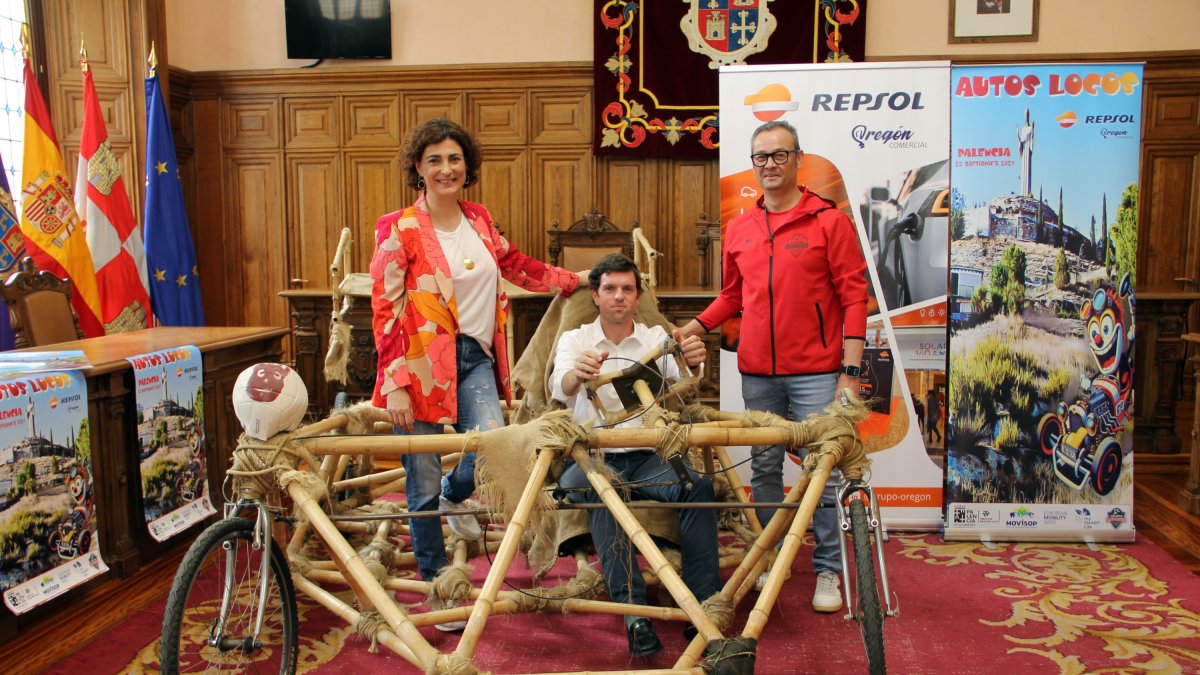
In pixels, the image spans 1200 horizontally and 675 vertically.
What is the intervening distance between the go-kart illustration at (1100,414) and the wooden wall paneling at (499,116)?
3.94 metres

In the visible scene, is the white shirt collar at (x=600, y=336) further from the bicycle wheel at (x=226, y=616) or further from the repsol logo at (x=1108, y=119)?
the repsol logo at (x=1108, y=119)

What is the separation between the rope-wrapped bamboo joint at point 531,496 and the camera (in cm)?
190

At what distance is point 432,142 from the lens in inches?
98.0

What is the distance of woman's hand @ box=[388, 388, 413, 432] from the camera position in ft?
8.00

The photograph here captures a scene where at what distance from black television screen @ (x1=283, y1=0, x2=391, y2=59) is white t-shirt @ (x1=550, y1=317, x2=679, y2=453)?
4209 mm

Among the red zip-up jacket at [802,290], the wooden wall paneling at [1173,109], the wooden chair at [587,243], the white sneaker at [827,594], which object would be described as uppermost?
the wooden wall paneling at [1173,109]

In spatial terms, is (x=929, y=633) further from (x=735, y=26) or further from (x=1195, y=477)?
(x=735, y=26)

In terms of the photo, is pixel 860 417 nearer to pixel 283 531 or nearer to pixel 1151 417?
pixel 283 531

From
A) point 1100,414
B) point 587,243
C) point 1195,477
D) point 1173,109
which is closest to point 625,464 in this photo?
point 1100,414

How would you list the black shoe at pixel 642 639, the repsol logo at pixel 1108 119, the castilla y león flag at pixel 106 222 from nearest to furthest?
the black shoe at pixel 642 639, the repsol logo at pixel 1108 119, the castilla y león flag at pixel 106 222

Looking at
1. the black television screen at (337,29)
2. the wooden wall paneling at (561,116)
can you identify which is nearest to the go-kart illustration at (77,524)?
the wooden wall paneling at (561,116)

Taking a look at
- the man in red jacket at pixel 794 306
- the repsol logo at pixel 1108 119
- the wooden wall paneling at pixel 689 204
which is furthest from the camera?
the wooden wall paneling at pixel 689 204

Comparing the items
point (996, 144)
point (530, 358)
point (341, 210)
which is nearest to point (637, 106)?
point (341, 210)

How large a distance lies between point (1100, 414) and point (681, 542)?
193 centimetres
